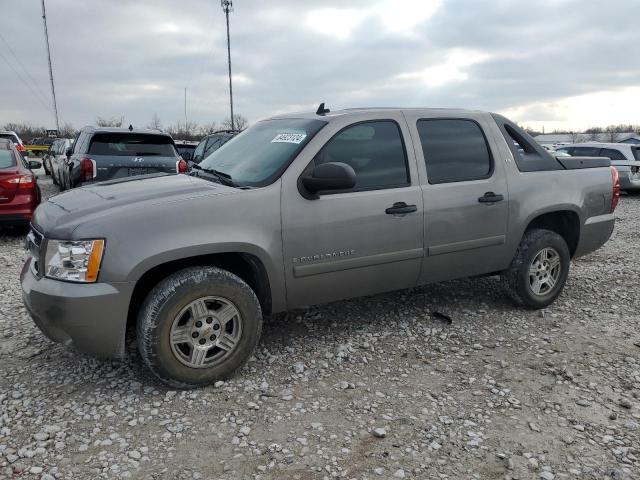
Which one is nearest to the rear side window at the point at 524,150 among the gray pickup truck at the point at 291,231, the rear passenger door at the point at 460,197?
the gray pickup truck at the point at 291,231

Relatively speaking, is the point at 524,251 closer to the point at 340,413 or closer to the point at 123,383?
the point at 340,413

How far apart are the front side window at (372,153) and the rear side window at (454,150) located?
25 centimetres

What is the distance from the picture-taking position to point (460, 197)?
13.8 ft

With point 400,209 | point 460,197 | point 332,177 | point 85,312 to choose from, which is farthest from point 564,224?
point 85,312

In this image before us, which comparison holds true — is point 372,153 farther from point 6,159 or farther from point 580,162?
point 6,159

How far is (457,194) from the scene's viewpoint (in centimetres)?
420

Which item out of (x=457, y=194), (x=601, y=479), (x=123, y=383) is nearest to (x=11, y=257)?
(x=123, y=383)

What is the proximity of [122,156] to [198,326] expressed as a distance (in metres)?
6.26

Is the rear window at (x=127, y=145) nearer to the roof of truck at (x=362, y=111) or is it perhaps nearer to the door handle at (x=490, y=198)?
the roof of truck at (x=362, y=111)

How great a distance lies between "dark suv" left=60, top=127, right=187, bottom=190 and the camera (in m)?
8.55

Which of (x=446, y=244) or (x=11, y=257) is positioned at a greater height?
(x=446, y=244)

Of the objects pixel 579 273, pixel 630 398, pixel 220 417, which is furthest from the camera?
pixel 579 273

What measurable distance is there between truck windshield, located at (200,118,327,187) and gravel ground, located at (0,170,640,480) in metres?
1.36

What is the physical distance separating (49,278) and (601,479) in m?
3.20
